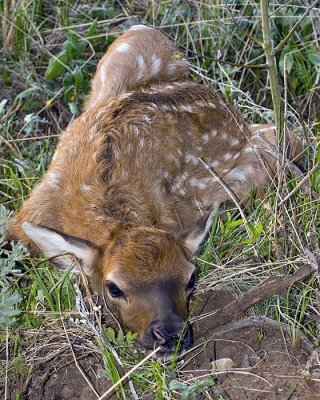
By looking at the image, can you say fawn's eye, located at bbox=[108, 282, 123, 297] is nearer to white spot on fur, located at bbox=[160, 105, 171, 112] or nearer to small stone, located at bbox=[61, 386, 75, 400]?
small stone, located at bbox=[61, 386, 75, 400]

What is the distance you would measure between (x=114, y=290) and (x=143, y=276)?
205mm

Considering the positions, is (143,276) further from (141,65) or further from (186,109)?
(141,65)

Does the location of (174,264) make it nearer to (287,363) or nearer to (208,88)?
(287,363)

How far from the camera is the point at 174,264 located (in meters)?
4.50

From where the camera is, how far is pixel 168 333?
4324mm

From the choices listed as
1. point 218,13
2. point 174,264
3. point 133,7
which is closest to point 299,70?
point 218,13

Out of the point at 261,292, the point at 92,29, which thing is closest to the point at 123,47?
the point at 92,29

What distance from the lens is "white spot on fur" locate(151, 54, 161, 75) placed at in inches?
254

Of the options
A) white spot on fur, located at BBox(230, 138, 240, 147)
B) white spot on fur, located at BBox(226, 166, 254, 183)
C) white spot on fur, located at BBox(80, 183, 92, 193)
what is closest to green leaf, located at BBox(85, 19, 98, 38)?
white spot on fur, located at BBox(230, 138, 240, 147)

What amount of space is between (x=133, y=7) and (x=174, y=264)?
349 cm

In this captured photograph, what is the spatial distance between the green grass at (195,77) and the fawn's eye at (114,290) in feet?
0.50

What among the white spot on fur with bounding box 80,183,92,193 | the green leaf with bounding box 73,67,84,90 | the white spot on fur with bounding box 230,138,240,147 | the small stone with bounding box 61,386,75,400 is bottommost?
the small stone with bounding box 61,386,75,400

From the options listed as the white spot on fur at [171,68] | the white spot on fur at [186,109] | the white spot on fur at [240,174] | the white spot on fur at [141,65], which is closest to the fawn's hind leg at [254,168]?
the white spot on fur at [240,174]

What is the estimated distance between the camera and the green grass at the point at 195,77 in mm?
4660
